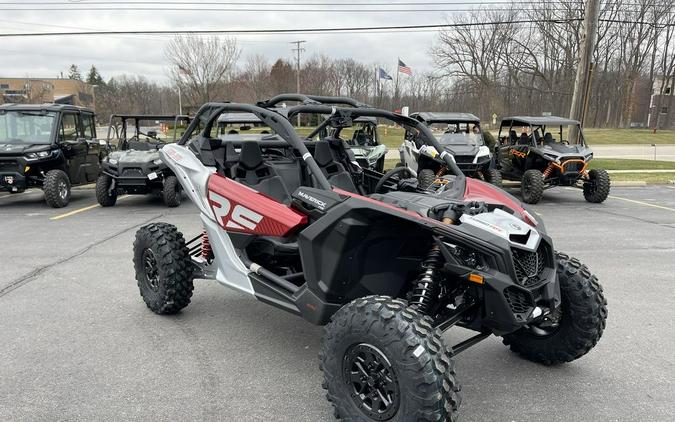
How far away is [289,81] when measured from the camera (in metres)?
45.7

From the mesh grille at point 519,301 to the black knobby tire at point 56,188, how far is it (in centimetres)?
1032

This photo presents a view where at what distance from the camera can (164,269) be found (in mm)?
4375

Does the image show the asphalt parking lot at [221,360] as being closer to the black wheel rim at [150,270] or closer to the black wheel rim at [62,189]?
the black wheel rim at [150,270]

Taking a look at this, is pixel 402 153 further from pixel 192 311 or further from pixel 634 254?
pixel 192 311

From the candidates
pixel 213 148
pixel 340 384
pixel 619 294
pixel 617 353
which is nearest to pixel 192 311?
pixel 213 148

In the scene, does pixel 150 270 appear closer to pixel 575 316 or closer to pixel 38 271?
pixel 38 271

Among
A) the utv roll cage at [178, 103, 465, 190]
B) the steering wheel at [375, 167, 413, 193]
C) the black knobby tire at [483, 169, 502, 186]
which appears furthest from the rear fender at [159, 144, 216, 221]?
the black knobby tire at [483, 169, 502, 186]

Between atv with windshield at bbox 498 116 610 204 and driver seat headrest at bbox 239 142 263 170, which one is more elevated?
driver seat headrest at bbox 239 142 263 170

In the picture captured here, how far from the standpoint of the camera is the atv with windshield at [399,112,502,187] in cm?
1189

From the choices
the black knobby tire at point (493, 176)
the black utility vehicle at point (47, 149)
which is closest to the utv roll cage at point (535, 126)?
the black knobby tire at point (493, 176)

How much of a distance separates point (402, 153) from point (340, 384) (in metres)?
11.6

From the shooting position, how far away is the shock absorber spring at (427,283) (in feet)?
9.71

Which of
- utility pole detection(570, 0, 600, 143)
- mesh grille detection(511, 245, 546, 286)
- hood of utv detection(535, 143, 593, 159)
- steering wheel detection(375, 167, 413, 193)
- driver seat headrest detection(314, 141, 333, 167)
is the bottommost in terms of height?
hood of utv detection(535, 143, 593, 159)

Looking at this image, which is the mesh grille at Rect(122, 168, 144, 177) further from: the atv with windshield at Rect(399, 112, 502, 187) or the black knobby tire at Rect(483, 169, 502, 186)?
the black knobby tire at Rect(483, 169, 502, 186)
